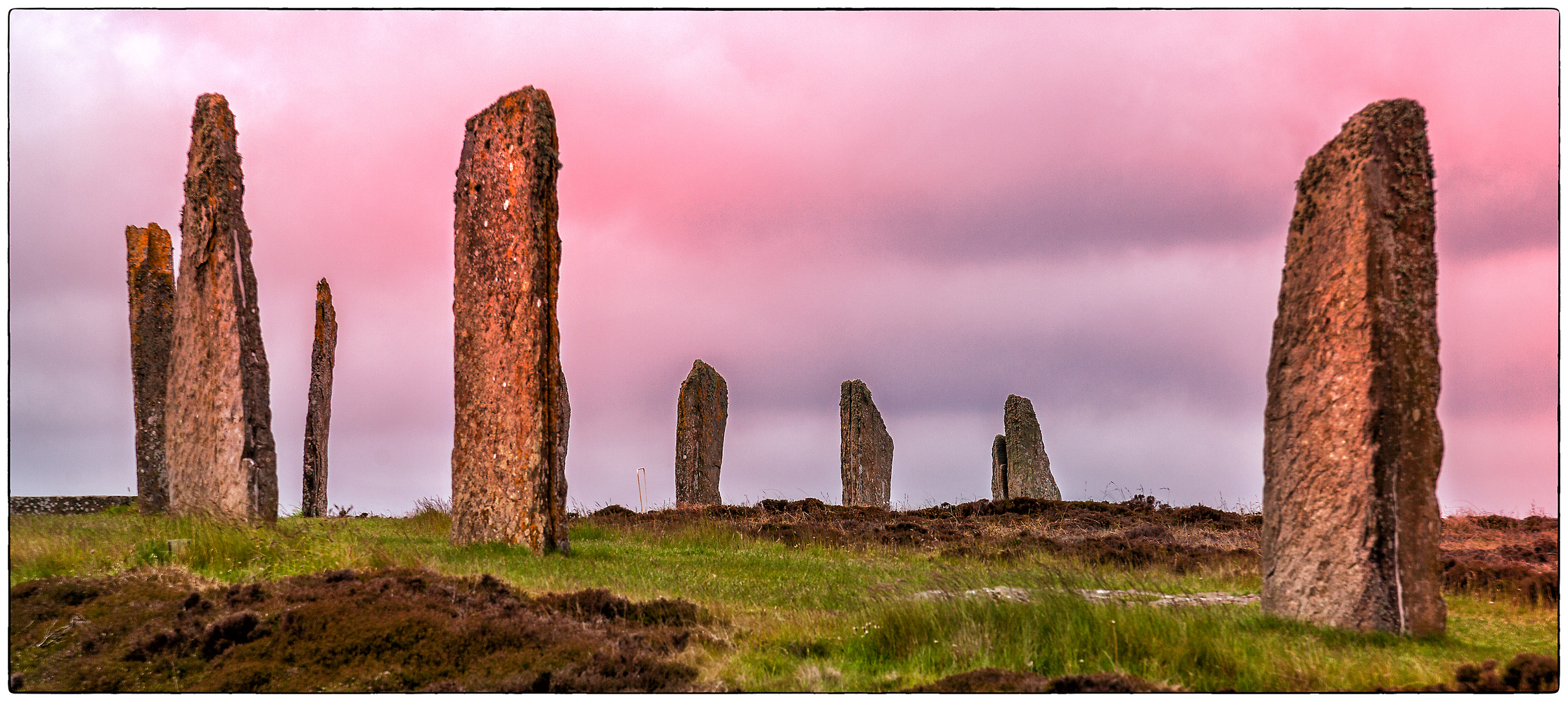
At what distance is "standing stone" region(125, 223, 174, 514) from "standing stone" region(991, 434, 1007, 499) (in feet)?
62.9

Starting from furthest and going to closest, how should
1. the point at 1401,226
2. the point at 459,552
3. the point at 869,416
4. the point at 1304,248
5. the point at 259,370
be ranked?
the point at 869,416 < the point at 259,370 < the point at 459,552 < the point at 1304,248 < the point at 1401,226

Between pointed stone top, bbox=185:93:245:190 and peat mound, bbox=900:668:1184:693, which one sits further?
pointed stone top, bbox=185:93:245:190

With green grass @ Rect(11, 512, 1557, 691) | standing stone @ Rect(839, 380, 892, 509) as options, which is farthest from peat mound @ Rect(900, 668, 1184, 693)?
standing stone @ Rect(839, 380, 892, 509)

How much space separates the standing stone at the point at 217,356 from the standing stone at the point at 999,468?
19.6 m

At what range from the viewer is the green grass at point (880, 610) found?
6148mm

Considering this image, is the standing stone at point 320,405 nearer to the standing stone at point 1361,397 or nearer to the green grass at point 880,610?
the green grass at point 880,610

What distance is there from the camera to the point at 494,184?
11.8 m

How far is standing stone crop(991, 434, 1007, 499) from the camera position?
89.6ft

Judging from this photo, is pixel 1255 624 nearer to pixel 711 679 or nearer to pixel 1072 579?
pixel 1072 579

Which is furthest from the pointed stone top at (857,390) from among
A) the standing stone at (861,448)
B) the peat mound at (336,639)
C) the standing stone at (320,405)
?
the peat mound at (336,639)

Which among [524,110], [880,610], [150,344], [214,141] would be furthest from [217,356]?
[880,610]

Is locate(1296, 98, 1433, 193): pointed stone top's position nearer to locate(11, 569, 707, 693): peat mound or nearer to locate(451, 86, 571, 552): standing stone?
locate(11, 569, 707, 693): peat mound

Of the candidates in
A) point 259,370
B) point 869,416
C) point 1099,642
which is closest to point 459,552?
point 259,370

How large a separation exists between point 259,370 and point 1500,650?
11.9 metres
